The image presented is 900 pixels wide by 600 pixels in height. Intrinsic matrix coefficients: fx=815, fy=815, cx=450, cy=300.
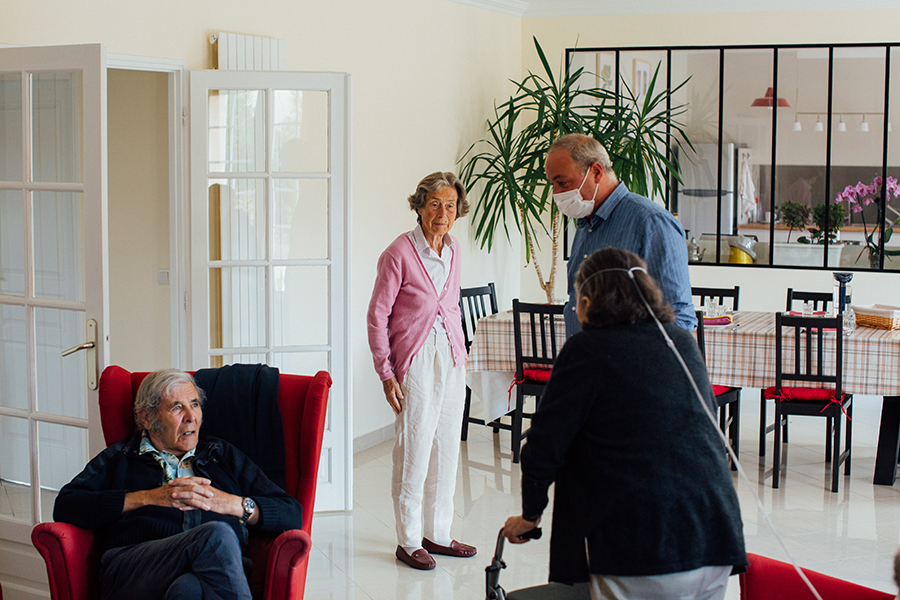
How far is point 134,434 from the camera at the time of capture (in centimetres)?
257

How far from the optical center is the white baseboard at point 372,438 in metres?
4.96

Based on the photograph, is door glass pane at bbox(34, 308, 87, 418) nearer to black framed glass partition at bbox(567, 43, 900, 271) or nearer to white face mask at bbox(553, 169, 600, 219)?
white face mask at bbox(553, 169, 600, 219)

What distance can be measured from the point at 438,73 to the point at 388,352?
2.94m

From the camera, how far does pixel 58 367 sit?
9.99 feet

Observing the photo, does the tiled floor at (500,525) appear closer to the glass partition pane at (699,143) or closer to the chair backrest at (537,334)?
the chair backrest at (537,334)

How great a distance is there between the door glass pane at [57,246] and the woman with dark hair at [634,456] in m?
2.08

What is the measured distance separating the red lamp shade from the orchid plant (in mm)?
818

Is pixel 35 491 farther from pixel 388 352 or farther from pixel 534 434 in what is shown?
pixel 534 434

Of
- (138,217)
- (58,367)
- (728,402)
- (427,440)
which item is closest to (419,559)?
(427,440)

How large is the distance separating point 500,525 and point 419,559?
0.59 m

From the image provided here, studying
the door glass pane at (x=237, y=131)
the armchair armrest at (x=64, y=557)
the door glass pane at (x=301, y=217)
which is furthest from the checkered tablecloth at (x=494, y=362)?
the armchair armrest at (x=64, y=557)

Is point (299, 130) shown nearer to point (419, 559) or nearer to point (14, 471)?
point (14, 471)

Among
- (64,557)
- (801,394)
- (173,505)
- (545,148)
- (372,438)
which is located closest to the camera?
(64,557)

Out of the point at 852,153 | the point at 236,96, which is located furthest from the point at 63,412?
the point at 852,153
